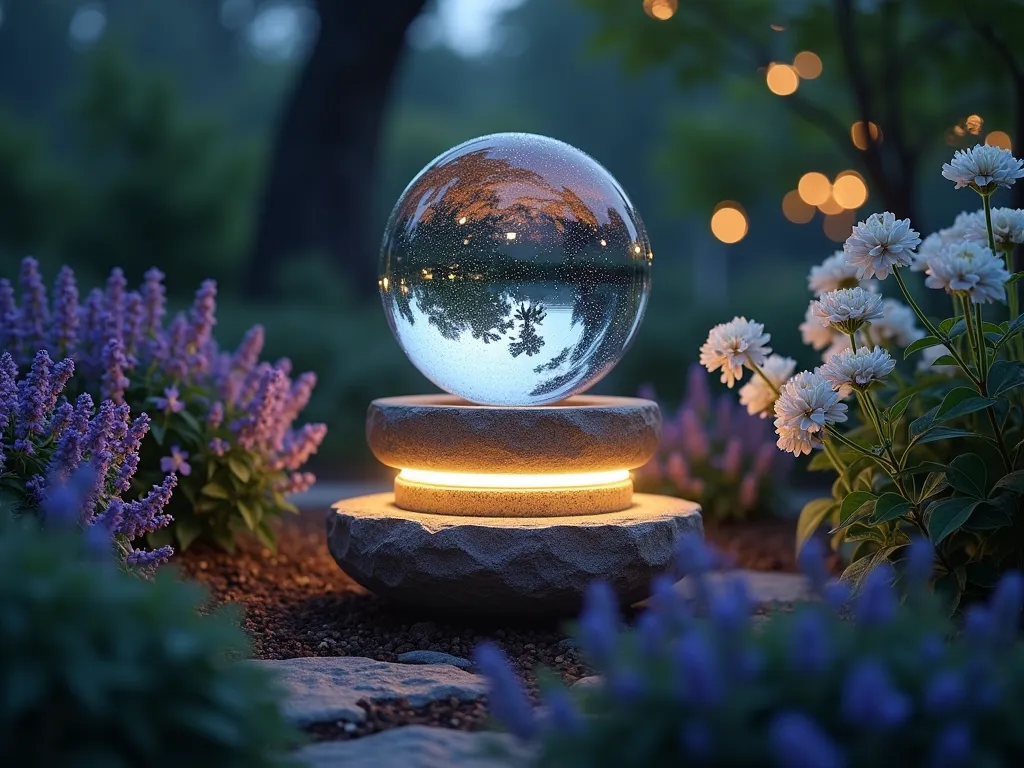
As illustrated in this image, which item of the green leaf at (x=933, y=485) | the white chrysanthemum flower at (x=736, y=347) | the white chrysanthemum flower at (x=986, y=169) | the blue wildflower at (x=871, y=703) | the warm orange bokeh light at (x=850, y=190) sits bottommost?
the blue wildflower at (x=871, y=703)

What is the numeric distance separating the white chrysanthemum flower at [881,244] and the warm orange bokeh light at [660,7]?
5968 millimetres

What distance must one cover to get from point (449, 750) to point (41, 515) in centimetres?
178

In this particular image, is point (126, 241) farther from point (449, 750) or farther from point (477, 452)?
point (449, 750)

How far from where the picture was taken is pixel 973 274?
11.1 ft

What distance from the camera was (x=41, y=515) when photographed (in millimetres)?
3660

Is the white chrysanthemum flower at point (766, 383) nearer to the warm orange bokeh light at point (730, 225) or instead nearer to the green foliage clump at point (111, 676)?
the green foliage clump at point (111, 676)

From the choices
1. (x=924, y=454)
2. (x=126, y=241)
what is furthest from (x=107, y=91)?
(x=924, y=454)

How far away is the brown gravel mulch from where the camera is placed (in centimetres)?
319

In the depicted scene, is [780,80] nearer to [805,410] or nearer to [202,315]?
[202,315]

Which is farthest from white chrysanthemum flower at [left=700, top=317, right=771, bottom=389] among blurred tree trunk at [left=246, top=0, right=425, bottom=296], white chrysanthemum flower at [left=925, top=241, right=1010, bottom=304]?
blurred tree trunk at [left=246, top=0, right=425, bottom=296]

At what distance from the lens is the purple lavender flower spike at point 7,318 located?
15.8ft

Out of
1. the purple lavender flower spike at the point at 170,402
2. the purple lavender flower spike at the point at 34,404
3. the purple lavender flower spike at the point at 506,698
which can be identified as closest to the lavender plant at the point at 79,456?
the purple lavender flower spike at the point at 34,404

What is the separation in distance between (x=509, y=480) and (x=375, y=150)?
981 centimetres

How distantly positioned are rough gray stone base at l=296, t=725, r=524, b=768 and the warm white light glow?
1.51m
